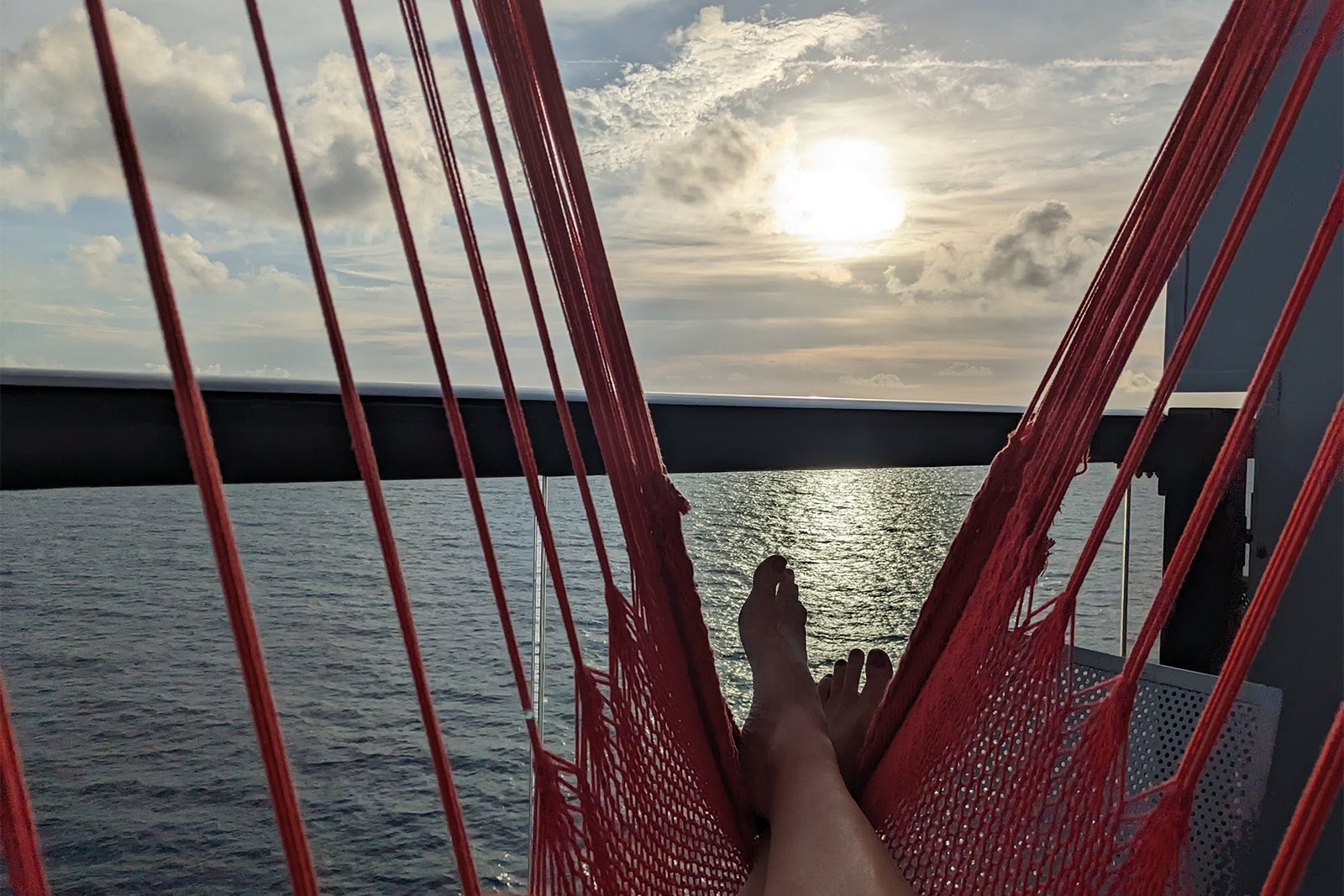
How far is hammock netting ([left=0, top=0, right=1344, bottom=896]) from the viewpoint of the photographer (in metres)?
0.49

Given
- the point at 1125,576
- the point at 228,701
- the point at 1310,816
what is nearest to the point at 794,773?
the point at 1310,816

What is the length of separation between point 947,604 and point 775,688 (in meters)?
0.18

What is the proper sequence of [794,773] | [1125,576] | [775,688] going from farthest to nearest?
Result: [1125,576] < [775,688] < [794,773]

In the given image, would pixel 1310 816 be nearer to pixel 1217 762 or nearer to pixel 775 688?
pixel 775 688

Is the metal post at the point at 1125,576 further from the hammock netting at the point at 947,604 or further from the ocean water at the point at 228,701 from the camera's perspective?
the ocean water at the point at 228,701

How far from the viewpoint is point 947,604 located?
2.28 ft

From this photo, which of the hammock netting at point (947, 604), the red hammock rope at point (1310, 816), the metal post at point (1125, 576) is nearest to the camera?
the red hammock rope at point (1310, 816)

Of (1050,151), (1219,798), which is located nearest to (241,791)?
(1219,798)

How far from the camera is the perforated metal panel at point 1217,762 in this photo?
3.29ft

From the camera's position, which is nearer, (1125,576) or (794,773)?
(794,773)

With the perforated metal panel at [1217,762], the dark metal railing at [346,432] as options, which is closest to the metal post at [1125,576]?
the perforated metal panel at [1217,762]

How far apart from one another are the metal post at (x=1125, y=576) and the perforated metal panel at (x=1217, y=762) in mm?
325

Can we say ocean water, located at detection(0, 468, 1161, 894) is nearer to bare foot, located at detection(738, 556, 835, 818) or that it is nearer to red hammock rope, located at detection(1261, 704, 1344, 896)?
bare foot, located at detection(738, 556, 835, 818)

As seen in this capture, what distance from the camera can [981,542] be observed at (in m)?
0.69
